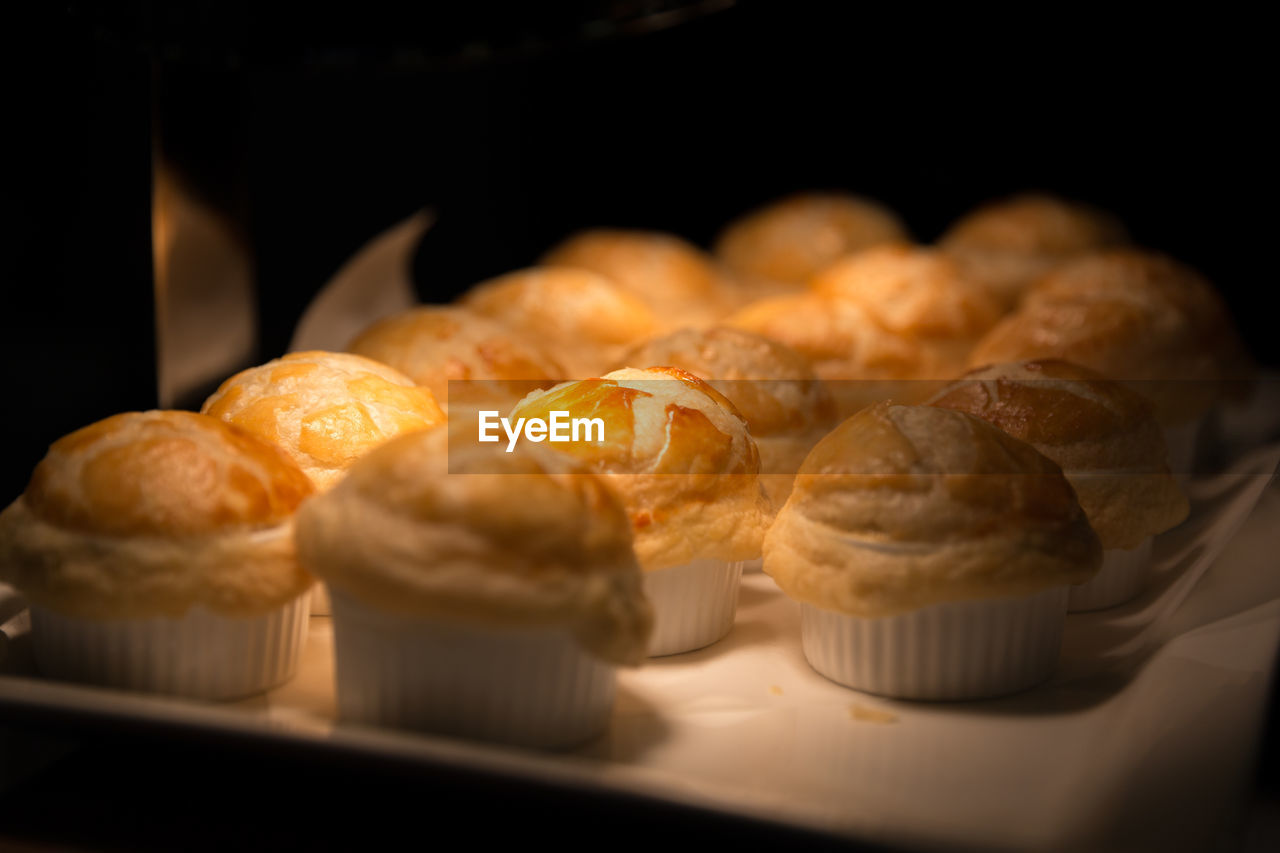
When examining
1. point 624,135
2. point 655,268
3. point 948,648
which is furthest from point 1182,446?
point 624,135

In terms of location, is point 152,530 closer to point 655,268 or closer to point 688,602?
point 688,602

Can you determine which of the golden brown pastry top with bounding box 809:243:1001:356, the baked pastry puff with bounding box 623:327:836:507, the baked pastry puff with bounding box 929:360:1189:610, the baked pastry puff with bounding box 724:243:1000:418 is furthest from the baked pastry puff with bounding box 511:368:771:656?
the golden brown pastry top with bounding box 809:243:1001:356

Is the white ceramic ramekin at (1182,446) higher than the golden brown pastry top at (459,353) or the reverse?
the reverse

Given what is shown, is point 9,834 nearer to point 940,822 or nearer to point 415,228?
point 940,822

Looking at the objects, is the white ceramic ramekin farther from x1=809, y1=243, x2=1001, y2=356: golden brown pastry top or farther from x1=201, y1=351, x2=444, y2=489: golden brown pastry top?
x1=201, y1=351, x2=444, y2=489: golden brown pastry top

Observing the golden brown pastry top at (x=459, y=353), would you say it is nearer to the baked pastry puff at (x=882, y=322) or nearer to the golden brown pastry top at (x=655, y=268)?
the baked pastry puff at (x=882, y=322)

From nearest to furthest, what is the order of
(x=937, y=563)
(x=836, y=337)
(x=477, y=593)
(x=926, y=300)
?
(x=477, y=593), (x=937, y=563), (x=836, y=337), (x=926, y=300)

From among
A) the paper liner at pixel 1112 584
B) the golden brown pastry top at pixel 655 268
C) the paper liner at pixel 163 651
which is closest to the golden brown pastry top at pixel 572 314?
the golden brown pastry top at pixel 655 268
